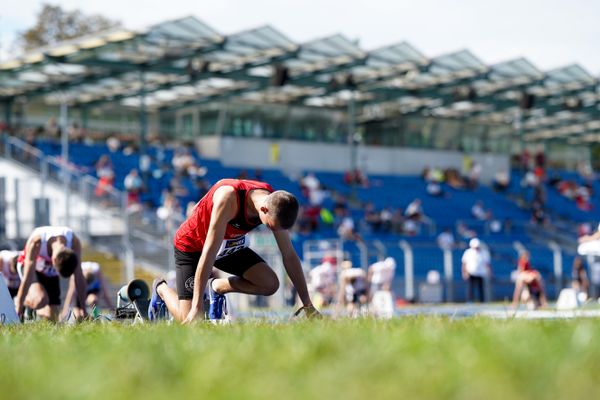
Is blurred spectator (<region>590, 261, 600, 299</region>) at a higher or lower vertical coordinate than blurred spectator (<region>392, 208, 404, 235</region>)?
lower

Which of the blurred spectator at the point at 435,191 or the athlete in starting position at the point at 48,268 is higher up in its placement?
the blurred spectator at the point at 435,191

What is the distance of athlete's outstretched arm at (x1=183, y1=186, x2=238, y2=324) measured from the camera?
8281 mm

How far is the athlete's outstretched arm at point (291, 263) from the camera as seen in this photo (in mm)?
8703

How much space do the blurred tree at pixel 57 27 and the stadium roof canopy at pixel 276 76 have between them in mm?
19573

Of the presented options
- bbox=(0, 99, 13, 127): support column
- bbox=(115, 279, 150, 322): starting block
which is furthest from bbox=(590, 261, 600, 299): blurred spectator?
bbox=(115, 279, 150, 322): starting block

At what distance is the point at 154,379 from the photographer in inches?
165

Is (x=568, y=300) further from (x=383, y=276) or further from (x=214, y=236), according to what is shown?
(x=214, y=236)

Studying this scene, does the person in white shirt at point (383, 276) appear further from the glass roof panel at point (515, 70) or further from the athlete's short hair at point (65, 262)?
the glass roof panel at point (515, 70)

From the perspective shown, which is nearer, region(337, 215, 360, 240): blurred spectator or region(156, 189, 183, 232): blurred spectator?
region(156, 189, 183, 232): blurred spectator

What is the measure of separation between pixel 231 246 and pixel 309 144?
39729mm

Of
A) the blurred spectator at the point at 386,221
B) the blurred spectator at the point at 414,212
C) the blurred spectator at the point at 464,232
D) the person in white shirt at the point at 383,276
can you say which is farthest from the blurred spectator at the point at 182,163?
the person in white shirt at the point at 383,276

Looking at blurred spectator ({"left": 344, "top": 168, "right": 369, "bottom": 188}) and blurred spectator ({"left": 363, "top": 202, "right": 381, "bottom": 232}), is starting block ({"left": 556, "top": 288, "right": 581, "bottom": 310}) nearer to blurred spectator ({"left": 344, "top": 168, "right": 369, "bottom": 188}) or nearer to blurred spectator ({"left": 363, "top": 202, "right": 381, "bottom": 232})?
blurred spectator ({"left": 363, "top": 202, "right": 381, "bottom": 232})

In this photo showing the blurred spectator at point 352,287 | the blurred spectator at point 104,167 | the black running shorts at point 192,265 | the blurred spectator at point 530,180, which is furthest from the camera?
the blurred spectator at point 530,180

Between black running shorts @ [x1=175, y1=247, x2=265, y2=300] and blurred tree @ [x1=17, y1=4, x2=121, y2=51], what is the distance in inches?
2167
